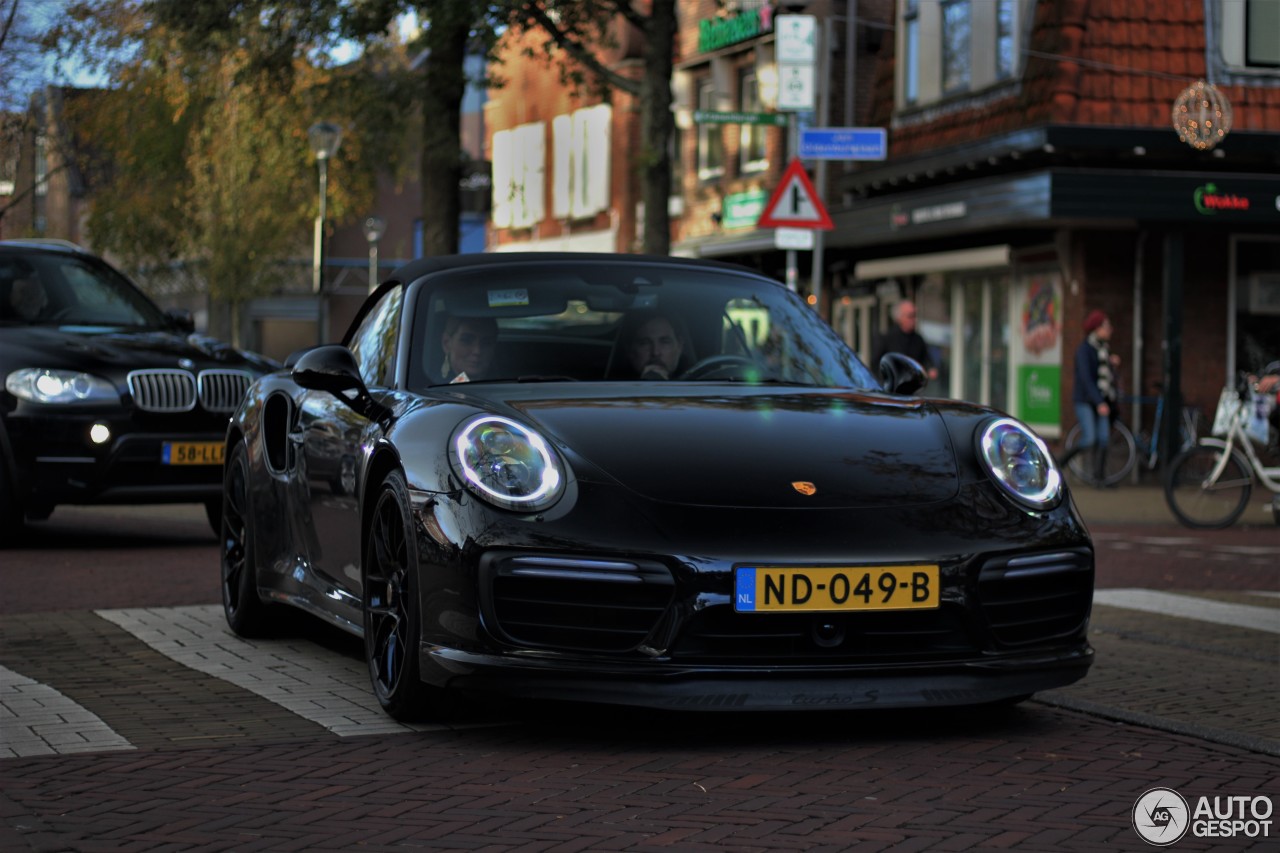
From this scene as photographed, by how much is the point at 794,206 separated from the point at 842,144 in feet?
2.49

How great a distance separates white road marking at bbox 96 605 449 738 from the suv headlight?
3.15 m

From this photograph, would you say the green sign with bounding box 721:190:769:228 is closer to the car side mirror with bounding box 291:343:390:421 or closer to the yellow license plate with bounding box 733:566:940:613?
the car side mirror with bounding box 291:343:390:421

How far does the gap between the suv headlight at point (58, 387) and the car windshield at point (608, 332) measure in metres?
5.50

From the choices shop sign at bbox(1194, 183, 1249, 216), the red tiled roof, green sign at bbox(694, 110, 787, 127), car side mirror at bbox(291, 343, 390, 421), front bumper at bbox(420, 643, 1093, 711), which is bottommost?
front bumper at bbox(420, 643, 1093, 711)

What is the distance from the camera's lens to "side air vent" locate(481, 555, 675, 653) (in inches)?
204

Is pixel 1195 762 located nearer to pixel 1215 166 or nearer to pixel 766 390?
pixel 766 390

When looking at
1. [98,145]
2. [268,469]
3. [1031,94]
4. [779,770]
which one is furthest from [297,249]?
[779,770]

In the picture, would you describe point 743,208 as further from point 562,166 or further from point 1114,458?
point 1114,458

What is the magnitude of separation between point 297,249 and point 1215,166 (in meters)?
25.5

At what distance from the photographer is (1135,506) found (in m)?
18.9

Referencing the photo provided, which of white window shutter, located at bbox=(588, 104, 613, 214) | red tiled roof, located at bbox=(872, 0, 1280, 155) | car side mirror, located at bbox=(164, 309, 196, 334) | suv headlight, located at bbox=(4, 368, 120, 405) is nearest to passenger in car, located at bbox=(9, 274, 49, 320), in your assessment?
car side mirror, located at bbox=(164, 309, 196, 334)

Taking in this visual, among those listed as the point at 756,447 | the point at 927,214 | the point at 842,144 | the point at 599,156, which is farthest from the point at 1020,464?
the point at 599,156

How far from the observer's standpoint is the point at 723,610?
520 cm

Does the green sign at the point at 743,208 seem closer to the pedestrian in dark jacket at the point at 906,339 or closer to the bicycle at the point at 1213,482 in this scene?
the pedestrian in dark jacket at the point at 906,339
